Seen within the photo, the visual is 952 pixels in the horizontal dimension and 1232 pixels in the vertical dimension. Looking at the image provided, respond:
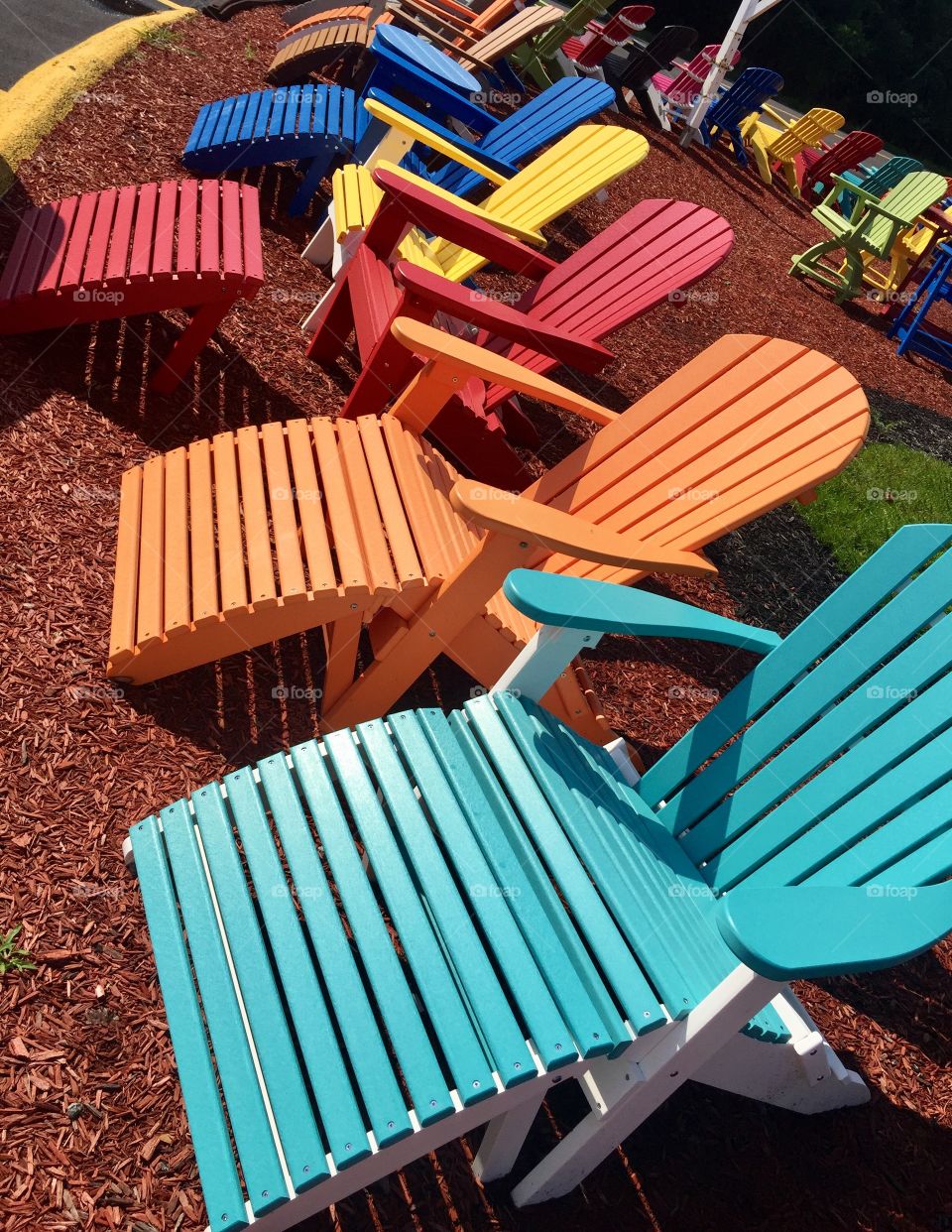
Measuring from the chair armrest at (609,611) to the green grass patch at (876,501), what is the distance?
7.42ft

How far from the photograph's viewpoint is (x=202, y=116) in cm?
548

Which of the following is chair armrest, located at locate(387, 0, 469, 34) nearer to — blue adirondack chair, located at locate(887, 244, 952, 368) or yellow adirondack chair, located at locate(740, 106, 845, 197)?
blue adirondack chair, located at locate(887, 244, 952, 368)

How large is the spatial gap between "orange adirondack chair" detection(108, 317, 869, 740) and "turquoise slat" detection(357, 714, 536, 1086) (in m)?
0.49

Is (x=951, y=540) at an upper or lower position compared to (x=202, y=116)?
upper

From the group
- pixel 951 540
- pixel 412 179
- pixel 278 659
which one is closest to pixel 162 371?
pixel 412 179

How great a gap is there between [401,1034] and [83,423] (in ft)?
8.60

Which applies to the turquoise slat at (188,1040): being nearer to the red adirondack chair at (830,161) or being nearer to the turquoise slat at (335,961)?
the turquoise slat at (335,961)

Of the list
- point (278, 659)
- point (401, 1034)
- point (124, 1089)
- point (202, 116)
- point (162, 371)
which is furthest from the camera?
point (202, 116)

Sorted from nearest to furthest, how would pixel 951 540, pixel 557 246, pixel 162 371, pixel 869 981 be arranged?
pixel 951 540 < pixel 869 981 < pixel 162 371 < pixel 557 246

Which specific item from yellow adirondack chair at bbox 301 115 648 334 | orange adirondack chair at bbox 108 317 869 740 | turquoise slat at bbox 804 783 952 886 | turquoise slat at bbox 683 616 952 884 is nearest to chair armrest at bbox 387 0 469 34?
yellow adirondack chair at bbox 301 115 648 334

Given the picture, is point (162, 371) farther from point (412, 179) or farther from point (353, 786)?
point (353, 786)

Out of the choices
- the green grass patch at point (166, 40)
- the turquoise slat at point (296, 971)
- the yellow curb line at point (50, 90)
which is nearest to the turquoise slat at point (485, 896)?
the turquoise slat at point (296, 971)

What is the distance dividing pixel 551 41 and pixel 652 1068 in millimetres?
9960

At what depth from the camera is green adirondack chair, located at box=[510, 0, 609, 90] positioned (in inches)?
→ 363
